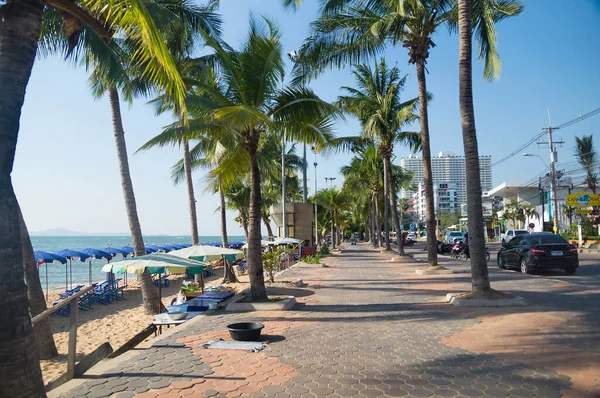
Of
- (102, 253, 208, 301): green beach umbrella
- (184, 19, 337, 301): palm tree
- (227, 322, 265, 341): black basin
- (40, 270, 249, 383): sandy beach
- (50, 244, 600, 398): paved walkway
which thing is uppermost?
(184, 19, 337, 301): palm tree

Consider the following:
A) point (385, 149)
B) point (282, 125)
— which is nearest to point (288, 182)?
point (385, 149)

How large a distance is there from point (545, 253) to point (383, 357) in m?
12.6

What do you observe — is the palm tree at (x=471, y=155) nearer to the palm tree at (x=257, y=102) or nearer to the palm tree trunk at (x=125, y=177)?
the palm tree at (x=257, y=102)

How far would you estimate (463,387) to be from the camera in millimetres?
4789

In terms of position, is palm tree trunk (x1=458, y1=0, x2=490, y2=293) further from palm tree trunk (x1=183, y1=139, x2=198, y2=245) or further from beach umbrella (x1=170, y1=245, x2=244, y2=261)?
palm tree trunk (x1=183, y1=139, x2=198, y2=245)

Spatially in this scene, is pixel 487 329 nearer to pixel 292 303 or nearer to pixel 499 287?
pixel 292 303

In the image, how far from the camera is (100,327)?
13914mm

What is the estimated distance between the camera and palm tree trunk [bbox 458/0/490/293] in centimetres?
1014

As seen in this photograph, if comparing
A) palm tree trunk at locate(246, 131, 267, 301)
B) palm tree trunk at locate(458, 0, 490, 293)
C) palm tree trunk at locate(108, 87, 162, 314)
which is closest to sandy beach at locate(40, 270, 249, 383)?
palm tree trunk at locate(108, 87, 162, 314)

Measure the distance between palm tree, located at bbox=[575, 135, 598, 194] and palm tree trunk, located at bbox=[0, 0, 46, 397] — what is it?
5753cm

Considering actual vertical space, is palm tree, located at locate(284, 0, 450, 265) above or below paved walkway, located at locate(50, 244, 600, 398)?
above

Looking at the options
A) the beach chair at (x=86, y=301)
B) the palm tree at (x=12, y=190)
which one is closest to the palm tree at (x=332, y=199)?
the beach chair at (x=86, y=301)

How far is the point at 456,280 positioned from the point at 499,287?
2.15 metres

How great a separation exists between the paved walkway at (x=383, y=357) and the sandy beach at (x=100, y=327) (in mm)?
3383
